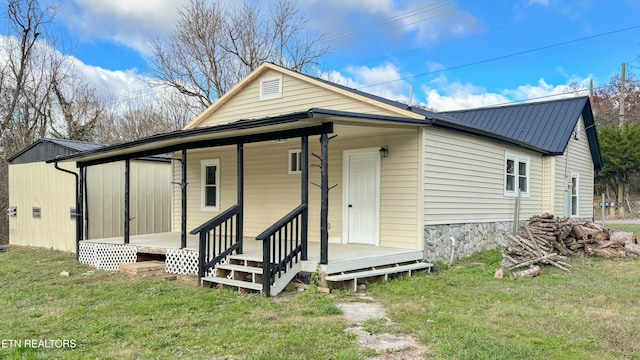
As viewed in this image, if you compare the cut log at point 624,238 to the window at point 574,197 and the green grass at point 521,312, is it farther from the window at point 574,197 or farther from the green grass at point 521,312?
the window at point 574,197

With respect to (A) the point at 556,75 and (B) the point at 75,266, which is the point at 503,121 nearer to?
(B) the point at 75,266

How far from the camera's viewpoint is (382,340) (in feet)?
14.3

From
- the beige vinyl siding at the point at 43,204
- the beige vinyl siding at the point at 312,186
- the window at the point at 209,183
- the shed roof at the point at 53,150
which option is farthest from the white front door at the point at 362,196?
the beige vinyl siding at the point at 43,204

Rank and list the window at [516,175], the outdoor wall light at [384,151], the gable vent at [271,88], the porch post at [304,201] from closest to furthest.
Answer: the porch post at [304,201] < the outdoor wall light at [384,151] < the gable vent at [271,88] < the window at [516,175]

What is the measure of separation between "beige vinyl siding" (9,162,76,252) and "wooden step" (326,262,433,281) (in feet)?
29.0

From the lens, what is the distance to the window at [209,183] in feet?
38.0

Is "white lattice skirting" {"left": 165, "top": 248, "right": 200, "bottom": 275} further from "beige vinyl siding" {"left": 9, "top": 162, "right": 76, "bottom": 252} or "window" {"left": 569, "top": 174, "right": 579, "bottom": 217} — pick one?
"window" {"left": 569, "top": 174, "right": 579, "bottom": 217}

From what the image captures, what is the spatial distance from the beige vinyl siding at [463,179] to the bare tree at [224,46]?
48.9ft

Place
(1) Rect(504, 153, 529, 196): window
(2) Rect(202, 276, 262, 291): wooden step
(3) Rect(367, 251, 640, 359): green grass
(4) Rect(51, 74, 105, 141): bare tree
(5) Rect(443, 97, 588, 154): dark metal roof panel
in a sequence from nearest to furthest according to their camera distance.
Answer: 1. (3) Rect(367, 251, 640, 359): green grass
2. (2) Rect(202, 276, 262, 291): wooden step
3. (1) Rect(504, 153, 529, 196): window
4. (5) Rect(443, 97, 588, 154): dark metal roof panel
5. (4) Rect(51, 74, 105, 141): bare tree

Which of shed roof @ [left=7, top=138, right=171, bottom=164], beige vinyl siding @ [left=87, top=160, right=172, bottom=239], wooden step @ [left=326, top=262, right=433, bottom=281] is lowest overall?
wooden step @ [left=326, top=262, right=433, bottom=281]

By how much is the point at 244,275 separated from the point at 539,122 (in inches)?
402

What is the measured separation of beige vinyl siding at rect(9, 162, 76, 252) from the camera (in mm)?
12539

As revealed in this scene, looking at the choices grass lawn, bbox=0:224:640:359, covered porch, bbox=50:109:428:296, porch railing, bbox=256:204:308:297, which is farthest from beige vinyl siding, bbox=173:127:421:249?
porch railing, bbox=256:204:308:297

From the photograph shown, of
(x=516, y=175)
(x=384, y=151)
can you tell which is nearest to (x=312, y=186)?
(x=384, y=151)
